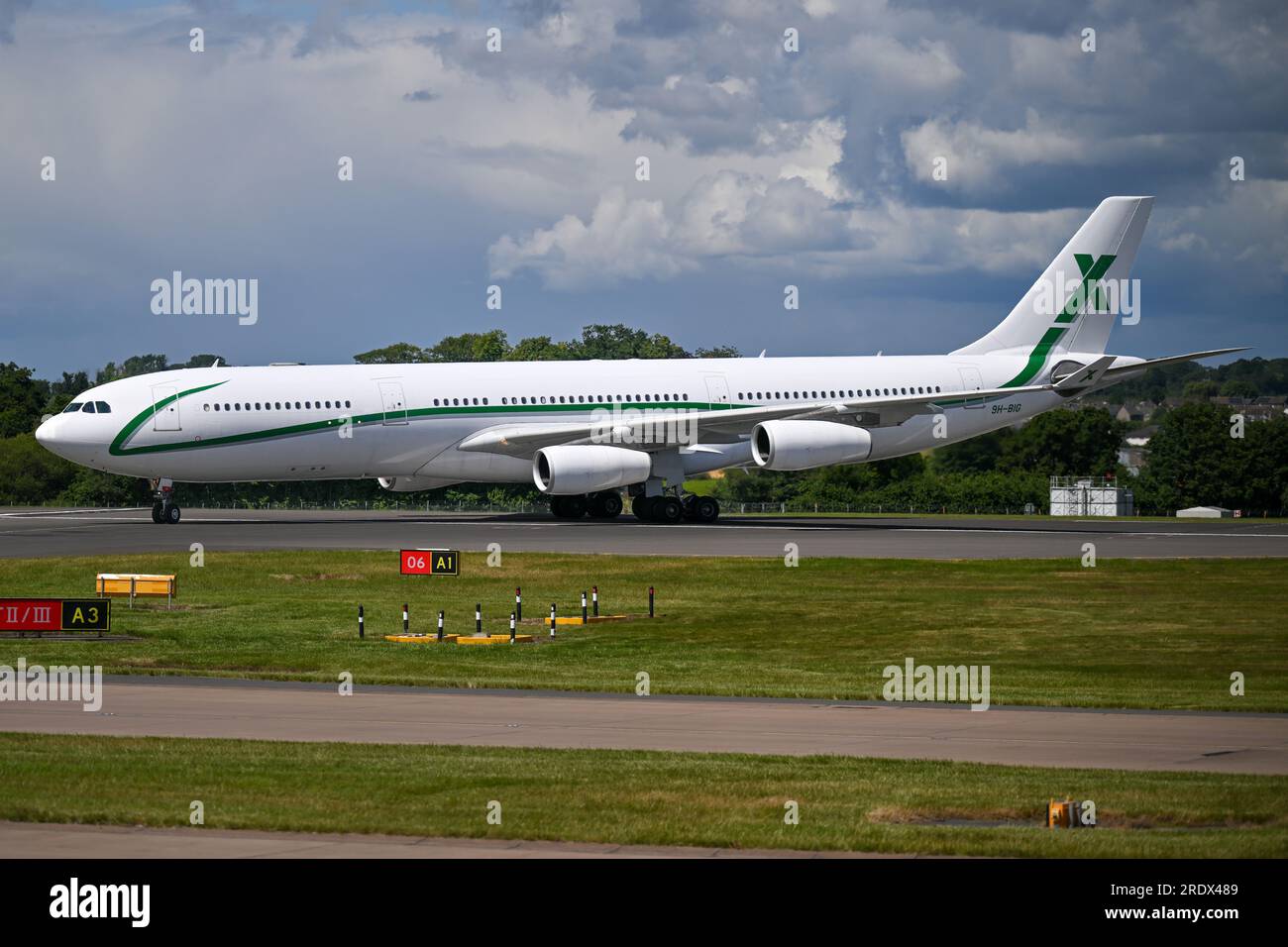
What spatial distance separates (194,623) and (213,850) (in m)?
21.3

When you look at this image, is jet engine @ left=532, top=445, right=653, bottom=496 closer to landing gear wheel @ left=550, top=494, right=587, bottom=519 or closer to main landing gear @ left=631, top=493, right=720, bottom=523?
main landing gear @ left=631, top=493, right=720, bottom=523

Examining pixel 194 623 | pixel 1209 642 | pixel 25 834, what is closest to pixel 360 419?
pixel 194 623

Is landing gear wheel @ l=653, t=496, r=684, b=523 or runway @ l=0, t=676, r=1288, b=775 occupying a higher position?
landing gear wheel @ l=653, t=496, r=684, b=523

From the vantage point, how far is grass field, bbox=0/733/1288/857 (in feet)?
48.2

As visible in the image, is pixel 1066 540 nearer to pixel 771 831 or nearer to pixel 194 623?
pixel 194 623

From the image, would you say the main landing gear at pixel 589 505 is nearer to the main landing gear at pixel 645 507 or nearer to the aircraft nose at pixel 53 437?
the main landing gear at pixel 645 507

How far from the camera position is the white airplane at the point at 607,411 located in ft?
185

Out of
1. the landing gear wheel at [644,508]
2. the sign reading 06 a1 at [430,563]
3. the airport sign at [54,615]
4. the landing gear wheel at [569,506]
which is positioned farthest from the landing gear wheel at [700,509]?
the airport sign at [54,615]

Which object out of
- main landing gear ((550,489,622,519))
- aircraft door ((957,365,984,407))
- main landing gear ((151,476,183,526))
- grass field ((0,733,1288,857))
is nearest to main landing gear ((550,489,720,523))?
main landing gear ((550,489,622,519))

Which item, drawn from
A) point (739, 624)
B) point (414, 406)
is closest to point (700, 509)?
point (414, 406)

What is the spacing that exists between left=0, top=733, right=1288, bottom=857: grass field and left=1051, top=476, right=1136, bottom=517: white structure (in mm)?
67683

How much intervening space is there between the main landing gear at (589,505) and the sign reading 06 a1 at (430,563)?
21186mm
